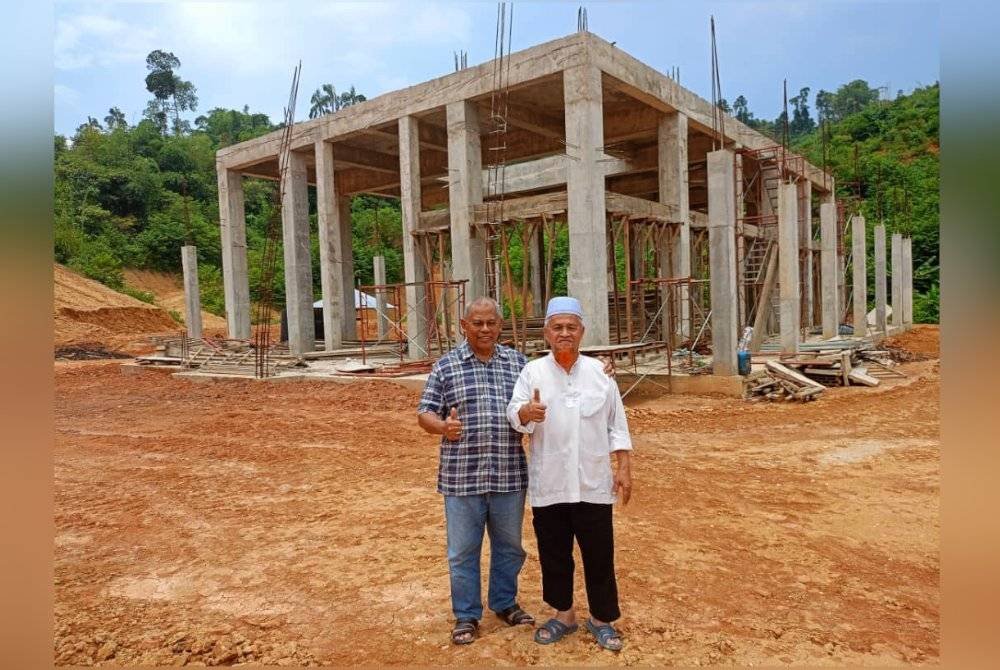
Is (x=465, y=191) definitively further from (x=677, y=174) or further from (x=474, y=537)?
(x=474, y=537)

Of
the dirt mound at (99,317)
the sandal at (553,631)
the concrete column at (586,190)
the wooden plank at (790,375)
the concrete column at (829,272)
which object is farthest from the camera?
the dirt mound at (99,317)

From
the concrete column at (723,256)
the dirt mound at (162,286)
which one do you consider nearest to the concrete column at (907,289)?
the concrete column at (723,256)

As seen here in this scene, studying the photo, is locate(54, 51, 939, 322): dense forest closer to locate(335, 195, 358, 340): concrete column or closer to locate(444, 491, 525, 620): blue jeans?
locate(335, 195, 358, 340): concrete column

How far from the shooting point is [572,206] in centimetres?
1382

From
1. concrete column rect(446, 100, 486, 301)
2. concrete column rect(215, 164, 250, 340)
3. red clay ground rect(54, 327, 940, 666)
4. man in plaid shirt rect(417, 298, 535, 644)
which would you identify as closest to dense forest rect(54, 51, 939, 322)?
concrete column rect(215, 164, 250, 340)

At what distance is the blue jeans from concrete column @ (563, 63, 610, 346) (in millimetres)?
10278

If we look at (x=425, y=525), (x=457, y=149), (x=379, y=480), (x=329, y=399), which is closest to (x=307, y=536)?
(x=425, y=525)

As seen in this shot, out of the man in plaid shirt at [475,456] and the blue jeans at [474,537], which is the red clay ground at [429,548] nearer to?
the blue jeans at [474,537]

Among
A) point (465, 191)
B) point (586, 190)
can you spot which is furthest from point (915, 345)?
point (465, 191)

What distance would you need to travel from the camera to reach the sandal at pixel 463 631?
11.3 ft

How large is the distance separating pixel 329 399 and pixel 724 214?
355 inches

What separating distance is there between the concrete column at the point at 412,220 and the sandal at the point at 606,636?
14314mm

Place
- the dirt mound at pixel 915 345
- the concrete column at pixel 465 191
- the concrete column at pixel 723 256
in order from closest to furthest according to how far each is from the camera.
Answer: the concrete column at pixel 723 256
the concrete column at pixel 465 191
the dirt mound at pixel 915 345
